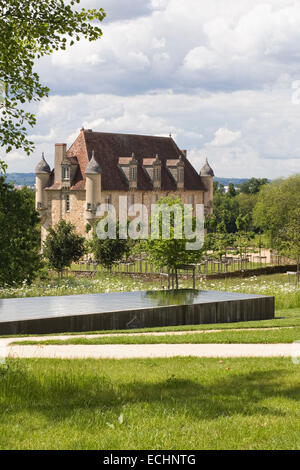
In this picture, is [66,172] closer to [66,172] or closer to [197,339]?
[66,172]

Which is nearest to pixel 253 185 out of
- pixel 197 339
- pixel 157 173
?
pixel 157 173

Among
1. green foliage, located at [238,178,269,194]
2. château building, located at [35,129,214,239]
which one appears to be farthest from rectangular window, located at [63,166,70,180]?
green foliage, located at [238,178,269,194]

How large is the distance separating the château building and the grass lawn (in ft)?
170

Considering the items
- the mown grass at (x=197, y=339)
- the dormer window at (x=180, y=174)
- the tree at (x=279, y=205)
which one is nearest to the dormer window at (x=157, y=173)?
the dormer window at (x=180, y=174)

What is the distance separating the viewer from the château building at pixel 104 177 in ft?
205

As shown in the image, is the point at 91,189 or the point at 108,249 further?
the point at 91,189

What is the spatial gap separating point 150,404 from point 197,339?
589 cm

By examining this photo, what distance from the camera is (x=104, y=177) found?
6462 centimetres

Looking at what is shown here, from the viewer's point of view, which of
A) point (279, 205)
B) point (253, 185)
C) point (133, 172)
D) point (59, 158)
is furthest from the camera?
point (253, 185)

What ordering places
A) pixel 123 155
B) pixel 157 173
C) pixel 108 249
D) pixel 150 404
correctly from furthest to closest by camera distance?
pixel 157 173, pixel 123 155, pixel 108 249, pixel 150 404

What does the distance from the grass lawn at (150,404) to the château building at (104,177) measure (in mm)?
51707

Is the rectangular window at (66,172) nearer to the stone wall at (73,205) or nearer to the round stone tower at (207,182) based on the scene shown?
the stone wall at (73,205)
